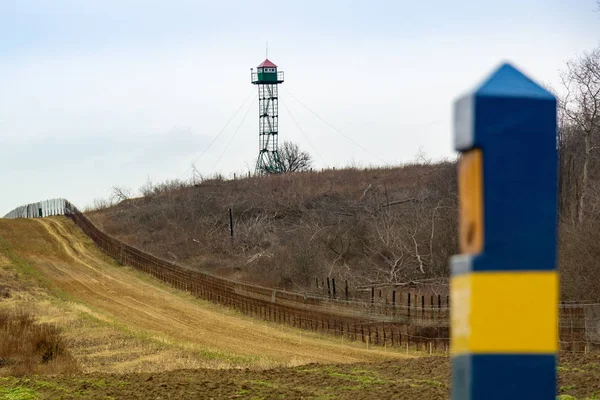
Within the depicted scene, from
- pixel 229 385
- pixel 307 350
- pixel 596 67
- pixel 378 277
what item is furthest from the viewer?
pixel 378 277

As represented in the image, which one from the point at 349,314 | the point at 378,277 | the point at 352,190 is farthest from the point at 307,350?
the point at 352,190

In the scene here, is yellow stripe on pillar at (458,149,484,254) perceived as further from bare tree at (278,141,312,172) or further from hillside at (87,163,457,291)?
bare tree at (278,141,312,172)

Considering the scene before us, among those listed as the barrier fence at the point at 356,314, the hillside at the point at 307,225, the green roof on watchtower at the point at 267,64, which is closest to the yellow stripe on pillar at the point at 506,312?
the barrier fence at the point at 356,314

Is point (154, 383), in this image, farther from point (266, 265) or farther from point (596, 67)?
point (266, 265)

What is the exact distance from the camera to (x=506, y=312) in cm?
301

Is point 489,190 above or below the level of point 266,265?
above

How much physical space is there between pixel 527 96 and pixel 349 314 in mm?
32153

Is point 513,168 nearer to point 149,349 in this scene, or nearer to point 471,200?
point 471,200

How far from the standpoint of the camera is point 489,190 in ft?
9.73

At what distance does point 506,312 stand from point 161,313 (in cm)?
3489

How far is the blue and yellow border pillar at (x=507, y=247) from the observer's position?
2977 mm

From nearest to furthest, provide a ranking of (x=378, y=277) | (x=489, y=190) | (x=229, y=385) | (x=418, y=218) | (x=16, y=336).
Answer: (x=489, y=190), (x=229, y=385), (x=16, y=336), (x=378, y=277), (x=418, y=218)

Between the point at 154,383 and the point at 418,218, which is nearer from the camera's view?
the point at 154,383

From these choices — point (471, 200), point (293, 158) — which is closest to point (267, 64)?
point (293, 158)
